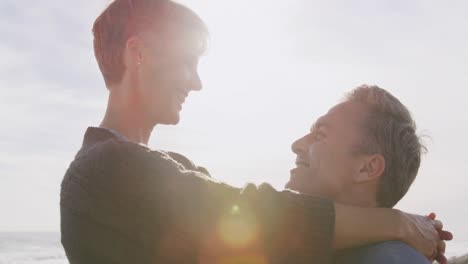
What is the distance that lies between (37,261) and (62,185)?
44.6 meters

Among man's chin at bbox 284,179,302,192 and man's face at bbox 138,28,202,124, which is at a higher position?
man's face at bbox 138,28,202,124

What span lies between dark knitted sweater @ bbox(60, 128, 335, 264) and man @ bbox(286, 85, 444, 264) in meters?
0.71

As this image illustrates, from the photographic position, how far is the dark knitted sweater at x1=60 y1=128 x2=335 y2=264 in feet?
8.43

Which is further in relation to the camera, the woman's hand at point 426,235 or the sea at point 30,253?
the sea at point 30,253

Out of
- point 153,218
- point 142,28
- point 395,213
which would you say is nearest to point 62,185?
point 153,218

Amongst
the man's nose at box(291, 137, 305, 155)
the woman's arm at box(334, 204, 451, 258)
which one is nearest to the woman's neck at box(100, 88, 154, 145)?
the man's nose at box(291, 137, 305, 155)

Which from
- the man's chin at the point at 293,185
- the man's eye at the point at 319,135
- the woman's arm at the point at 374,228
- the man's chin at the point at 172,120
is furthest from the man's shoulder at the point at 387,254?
the man's chin at the point at 172,120

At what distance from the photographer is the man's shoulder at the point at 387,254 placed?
272 cm

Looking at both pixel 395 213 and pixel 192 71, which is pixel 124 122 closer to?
pixel 192 71

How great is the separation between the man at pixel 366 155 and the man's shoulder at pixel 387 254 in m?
0.56

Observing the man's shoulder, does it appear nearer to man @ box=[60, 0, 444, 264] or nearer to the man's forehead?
man @ box=[60, 0, 444, 264]

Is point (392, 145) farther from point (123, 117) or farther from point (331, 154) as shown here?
point (123, 117)

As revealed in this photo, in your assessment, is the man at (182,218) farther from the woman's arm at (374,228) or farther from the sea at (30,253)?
the sea at (30,253)

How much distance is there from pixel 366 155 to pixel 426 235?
1.99ft
